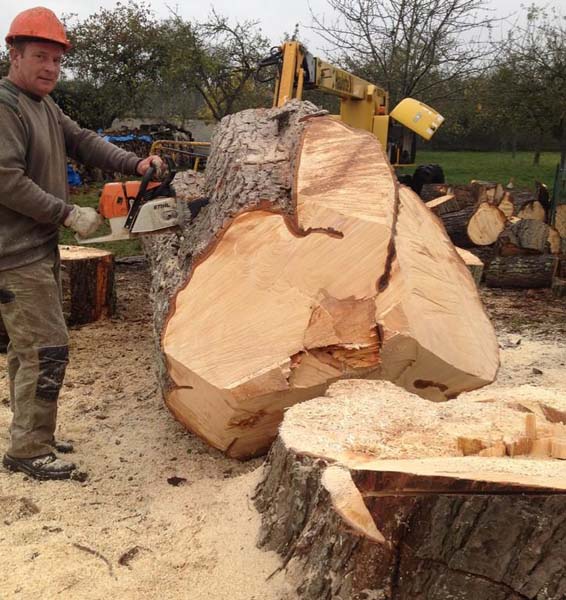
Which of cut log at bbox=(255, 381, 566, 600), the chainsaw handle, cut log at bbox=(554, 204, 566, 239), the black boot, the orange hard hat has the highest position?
the orange hard hat

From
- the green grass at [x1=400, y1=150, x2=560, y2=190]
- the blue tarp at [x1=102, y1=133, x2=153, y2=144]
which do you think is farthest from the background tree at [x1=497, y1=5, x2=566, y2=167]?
the blue tarp at [x1=102, y1=133, x2=153, y2=144]

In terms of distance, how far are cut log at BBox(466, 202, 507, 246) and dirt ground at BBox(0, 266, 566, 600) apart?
2.95 metres

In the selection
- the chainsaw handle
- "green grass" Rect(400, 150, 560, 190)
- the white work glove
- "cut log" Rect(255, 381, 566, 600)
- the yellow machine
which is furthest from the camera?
"green grass" Rect(400, 150, 560, 190)

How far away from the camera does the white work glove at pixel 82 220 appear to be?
261cm

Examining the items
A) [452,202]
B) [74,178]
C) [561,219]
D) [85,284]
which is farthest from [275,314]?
[74,178]

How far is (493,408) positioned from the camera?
6.73ft

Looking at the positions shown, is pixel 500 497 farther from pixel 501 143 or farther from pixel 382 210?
pixel 501 143

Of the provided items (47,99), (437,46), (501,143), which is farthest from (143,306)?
(501,143)

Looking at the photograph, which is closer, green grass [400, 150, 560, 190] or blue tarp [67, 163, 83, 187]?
blue tarp [67, 163, 83, 187]

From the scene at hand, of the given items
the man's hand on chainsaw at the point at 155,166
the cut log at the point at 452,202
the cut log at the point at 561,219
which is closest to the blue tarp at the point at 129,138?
the cut log at the point at 452,202

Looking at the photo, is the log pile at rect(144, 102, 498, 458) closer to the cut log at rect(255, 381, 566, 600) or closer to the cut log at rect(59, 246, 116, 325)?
the cut log at rect(255, 381, 566, 600)

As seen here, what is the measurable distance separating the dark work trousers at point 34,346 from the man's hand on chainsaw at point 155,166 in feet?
1.95

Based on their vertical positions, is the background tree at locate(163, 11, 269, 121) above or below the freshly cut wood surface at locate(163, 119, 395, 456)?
above

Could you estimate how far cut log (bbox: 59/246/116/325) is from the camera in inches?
185
